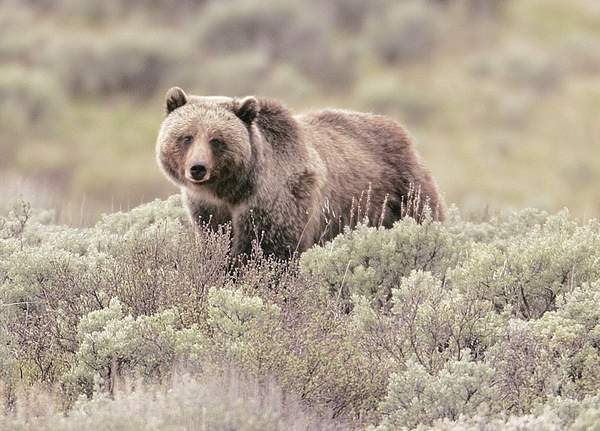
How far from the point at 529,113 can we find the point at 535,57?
5.29 ft

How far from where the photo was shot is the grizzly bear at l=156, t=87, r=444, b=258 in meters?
7.38

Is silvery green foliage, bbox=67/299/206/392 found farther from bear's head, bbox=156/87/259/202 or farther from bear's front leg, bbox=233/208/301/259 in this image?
bear's front leg, bbox=233/208/301/259

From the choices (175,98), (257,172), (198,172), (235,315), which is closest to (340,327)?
(235,315)

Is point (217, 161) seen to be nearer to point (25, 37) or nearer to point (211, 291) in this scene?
point (211, 291)

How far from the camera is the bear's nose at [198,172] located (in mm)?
7145

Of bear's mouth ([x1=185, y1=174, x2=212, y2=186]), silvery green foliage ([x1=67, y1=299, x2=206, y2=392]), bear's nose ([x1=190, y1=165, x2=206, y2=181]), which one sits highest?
bear's nose ([x1=190, y1=165, x2=206, y2=181])

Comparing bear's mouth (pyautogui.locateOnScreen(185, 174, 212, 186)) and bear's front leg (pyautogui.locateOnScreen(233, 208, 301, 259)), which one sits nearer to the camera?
bear's mouth (pyautogui.locateOnScreen(185, 174, 212, 186))

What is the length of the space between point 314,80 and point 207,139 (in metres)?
16.1

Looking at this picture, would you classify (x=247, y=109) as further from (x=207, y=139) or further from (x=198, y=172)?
(x=198, y=172)

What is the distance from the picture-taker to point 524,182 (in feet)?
70.7

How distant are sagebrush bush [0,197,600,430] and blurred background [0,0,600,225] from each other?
12719 mm

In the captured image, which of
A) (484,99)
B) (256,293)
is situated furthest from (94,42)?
(256,293)

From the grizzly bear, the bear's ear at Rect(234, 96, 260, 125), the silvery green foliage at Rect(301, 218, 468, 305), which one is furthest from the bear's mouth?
the silvery green foliage at Rect(301, 218, 468, 305)

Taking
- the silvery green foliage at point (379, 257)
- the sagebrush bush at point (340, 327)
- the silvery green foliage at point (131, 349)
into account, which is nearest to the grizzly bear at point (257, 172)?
the silvery green foliage at point (379, 257)
